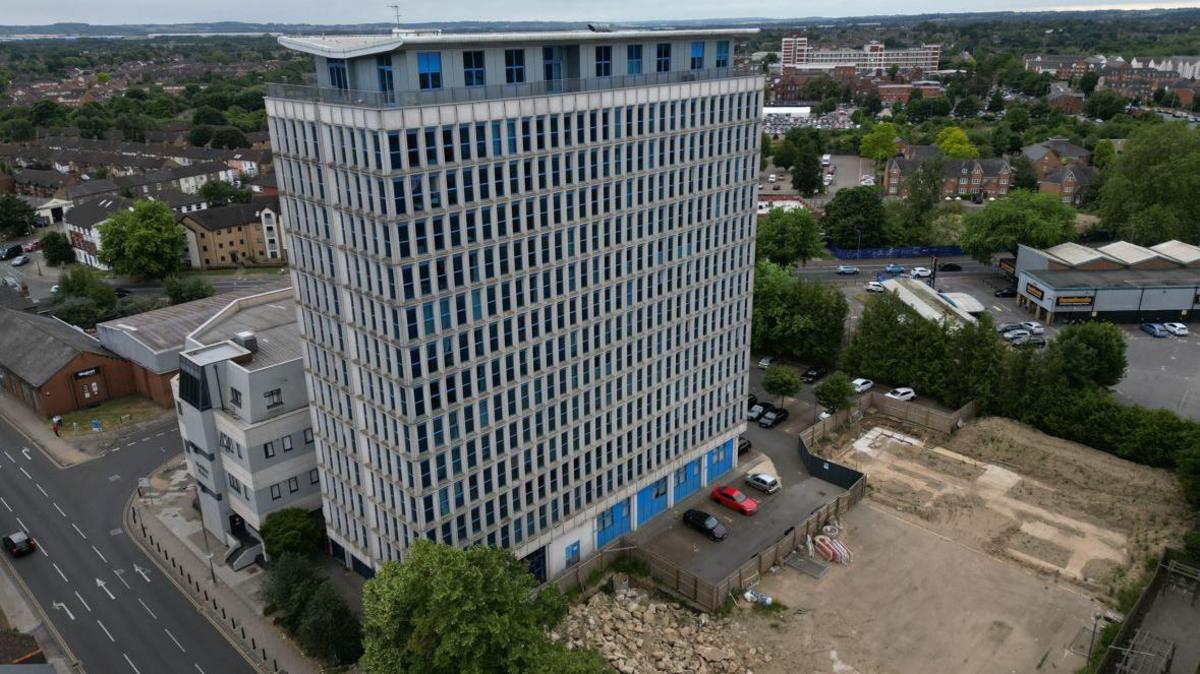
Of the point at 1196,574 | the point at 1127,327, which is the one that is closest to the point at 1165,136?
the point at 1127,327

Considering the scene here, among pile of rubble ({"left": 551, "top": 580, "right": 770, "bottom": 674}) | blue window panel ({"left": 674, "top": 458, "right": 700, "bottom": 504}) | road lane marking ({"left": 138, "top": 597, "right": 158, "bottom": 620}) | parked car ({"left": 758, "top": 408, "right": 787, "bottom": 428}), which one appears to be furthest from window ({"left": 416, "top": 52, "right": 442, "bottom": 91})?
parked car ({"left": 758, "top": 408, "right": 787, "bottom": 428})

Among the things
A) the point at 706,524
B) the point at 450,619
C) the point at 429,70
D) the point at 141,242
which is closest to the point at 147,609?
the point at 450,619

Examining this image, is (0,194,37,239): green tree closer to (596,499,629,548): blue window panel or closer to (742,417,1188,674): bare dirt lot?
(596,499,629,548): blue window panel

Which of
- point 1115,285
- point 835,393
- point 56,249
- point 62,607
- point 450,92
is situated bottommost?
point 62,607

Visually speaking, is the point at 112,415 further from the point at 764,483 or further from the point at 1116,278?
the point at 1116,278

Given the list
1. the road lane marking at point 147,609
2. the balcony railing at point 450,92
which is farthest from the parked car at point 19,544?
the balcony railing at point 450,92

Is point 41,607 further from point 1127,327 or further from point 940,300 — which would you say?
point 1127,327

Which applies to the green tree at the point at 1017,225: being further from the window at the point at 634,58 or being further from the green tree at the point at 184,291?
the green tree at the point at 184,291
